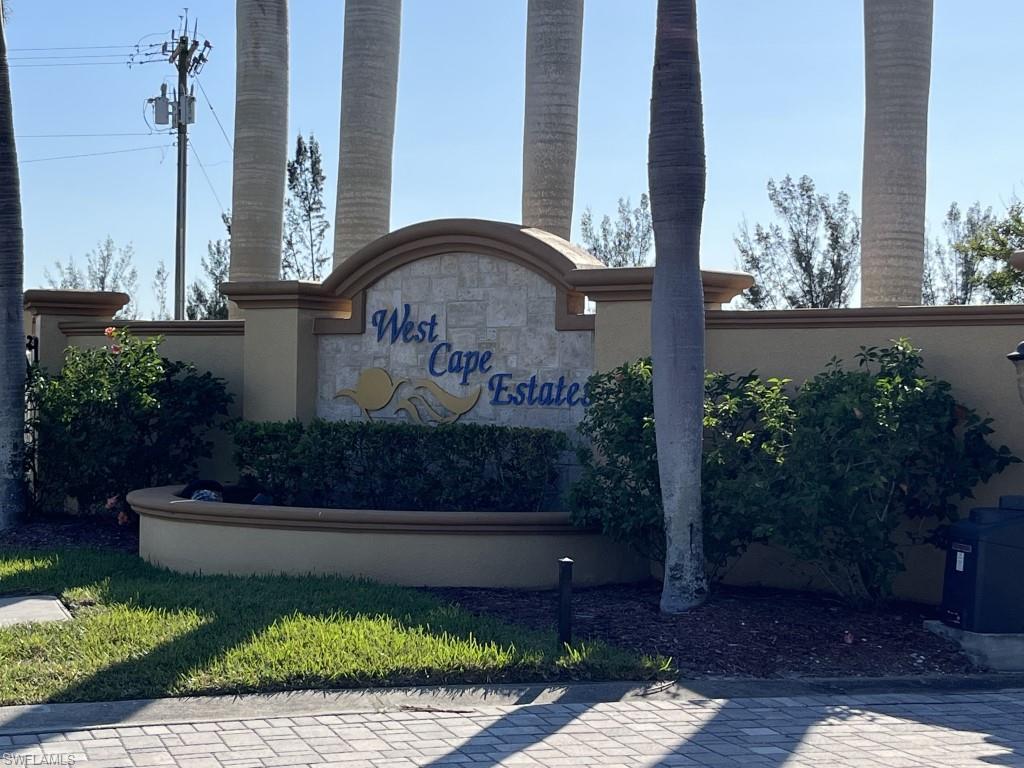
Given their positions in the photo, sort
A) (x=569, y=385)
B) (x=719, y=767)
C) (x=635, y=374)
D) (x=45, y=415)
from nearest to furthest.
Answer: (x=719, y=767) < (x=635, y=374) < (x=569, y=385) < (x=45, y=415)

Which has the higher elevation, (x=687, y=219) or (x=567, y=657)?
(x=687, y=219)

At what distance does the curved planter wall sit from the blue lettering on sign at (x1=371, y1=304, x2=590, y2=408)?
1591 millimetres

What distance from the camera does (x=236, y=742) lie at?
7.11m

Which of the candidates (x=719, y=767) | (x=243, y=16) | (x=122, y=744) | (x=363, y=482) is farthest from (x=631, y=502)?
(x=243, y=16)

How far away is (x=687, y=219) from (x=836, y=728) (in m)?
4.45

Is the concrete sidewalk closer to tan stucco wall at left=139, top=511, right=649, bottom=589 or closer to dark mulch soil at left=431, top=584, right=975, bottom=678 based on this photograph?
dark mulch soil at left=431, top=584, right=975, bottom=678

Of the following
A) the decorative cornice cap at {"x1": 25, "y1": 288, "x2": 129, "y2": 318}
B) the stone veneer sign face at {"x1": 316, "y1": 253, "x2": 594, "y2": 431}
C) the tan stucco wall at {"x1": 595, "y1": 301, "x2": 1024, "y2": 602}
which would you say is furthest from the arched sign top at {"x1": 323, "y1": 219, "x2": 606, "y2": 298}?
the decorative cornice cap at {"x1": 25, "y1": 288, "x2": 129, "y2": 318}

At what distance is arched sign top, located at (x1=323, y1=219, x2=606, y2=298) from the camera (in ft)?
43.4

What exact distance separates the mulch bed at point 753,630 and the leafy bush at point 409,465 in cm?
140

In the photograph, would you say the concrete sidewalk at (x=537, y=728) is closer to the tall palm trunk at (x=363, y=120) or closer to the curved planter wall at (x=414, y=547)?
the curved planter wall at (x=414, y=547)

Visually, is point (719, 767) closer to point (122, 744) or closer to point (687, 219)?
point (122, 744)

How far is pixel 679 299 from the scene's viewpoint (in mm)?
10586

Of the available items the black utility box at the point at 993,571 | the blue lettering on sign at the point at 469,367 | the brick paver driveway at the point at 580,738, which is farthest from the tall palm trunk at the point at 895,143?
the brick paver driveway at the point at 580,738

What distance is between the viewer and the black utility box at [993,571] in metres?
9.62
